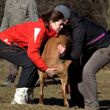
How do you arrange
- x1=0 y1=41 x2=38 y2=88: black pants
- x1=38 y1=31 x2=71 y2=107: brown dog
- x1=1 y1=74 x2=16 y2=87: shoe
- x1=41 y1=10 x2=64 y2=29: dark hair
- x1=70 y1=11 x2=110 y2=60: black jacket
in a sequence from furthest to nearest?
x1=1 y1=74 x2=16 y2=87: shoe < x1=38 y1=31 x2=71 y2=107: brown dog < x1=0 y1=41 x2=38 y2=88: black pants < x1=70 y1=11 x2=110 y2=60: black jacket < x1=41 y1=10 x2=64 y2=29: dark hair

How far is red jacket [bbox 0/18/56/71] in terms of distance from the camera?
338 inches

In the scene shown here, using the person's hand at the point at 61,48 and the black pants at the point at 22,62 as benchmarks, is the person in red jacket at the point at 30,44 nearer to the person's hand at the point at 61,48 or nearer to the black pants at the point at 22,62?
the black pants at the point at 22,62

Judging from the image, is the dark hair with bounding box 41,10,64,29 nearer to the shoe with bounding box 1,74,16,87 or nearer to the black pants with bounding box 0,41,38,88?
the black pants with bounding box 0,41,38,88

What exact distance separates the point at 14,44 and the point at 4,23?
3779 millimetres

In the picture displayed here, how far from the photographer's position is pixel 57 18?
28.4ft

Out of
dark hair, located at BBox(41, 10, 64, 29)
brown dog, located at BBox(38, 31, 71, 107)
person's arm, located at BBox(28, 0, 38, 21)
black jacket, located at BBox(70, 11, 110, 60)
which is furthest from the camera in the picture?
person's arm, located at BBox(28, 0, 38, 21)

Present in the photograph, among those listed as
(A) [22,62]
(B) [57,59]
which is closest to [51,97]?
(B) [57,59]

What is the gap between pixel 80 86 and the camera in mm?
9297

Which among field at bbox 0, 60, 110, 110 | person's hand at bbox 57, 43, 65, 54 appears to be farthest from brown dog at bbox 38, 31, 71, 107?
field at bbox 0, 60, 110, 110

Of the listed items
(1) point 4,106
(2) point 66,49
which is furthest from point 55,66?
(1) point 4,106

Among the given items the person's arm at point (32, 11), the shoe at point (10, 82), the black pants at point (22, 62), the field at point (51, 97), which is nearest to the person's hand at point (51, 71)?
the black pants at point (22, 62)

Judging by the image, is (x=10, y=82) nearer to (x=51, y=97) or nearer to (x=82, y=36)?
(x=51, y=97)

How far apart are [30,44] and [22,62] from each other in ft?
1.47

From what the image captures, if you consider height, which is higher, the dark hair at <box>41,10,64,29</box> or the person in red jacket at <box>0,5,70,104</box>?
the dark hair at <box>41,10,64,29</box>
